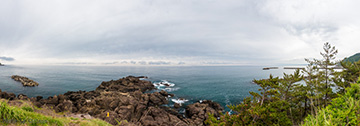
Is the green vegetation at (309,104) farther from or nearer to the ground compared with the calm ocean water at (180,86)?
farther from the ground

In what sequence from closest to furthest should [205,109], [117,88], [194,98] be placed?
[205,109]
[194,98]
[117,88]

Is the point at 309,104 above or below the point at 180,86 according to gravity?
above

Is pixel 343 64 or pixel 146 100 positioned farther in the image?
pixel 146 100

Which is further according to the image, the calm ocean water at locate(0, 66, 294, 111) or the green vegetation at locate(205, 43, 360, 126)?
the calm ocean water at locate(0, 66, 294, 111)

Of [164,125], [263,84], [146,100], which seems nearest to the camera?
[263,84]

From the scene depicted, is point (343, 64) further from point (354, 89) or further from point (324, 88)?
point (354, 89)

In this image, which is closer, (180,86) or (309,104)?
(309,104)

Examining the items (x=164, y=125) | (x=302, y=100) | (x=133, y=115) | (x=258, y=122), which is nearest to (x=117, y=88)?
(x=133, y=115)

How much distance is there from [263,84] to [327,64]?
12.7 m

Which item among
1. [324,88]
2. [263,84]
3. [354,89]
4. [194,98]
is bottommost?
[194,98]

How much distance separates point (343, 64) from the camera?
1955 centimetres

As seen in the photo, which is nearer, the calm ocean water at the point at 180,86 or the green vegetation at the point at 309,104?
the green vegetation at the point at 309,104

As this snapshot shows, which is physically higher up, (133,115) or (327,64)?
(327,64)

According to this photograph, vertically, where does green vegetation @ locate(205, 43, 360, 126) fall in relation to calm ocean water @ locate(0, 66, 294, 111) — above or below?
above
